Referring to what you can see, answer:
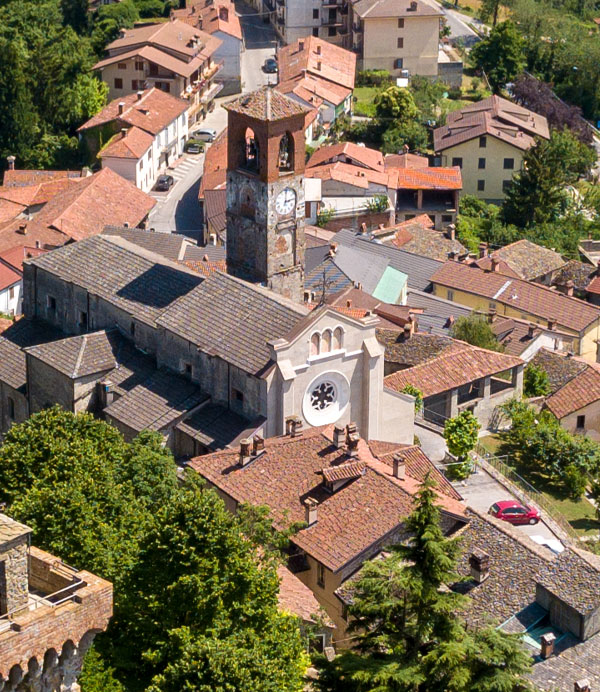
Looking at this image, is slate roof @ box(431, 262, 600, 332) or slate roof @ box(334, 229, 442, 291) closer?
slate roof @ box(431, 262, 600, 332)

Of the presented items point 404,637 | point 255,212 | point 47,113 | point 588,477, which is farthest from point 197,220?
point 404,637

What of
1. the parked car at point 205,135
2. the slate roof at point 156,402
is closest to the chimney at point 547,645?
the slate roof at point 156,402

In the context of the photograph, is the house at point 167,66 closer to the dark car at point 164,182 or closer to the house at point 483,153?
the dark car at point 164,182

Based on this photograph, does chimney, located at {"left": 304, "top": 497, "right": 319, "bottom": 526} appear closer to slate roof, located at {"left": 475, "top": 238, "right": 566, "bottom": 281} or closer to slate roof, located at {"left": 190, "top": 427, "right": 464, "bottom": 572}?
slate roof, located at {"left": 190, "top": 427, "right": 464, "bottom": 572}

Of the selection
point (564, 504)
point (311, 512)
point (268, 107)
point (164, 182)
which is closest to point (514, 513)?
point (564, 504)

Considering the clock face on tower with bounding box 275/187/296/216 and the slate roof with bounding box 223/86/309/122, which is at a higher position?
the slate roof with bounding box 223/86/309/122

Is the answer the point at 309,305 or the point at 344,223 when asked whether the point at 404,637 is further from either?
the point at 344,223

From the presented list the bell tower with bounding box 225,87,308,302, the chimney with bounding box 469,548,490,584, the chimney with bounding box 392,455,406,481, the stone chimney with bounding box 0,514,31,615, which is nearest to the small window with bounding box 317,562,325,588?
the chimney with bounding box 469,548,490,584
